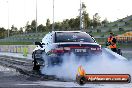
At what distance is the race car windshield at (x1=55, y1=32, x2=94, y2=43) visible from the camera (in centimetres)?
1430

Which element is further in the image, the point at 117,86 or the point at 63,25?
the point at 63,25

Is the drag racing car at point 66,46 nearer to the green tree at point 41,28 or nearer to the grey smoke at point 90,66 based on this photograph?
the grey smoke at point 90,66

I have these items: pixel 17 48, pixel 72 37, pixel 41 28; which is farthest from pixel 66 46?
pixel 41 28

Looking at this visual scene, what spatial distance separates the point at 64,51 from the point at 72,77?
34.6 inches

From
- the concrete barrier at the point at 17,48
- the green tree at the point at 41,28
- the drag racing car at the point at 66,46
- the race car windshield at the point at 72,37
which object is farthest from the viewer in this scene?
the green tree at the point at 41,28

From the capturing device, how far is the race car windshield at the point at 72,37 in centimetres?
1430

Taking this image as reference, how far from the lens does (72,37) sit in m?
14.4

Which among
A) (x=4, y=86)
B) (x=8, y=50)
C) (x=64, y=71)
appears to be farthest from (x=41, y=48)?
(x=8, y=50)

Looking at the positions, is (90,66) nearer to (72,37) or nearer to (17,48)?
(72,37)

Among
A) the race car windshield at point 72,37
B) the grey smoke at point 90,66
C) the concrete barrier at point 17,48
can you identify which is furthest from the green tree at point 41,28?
the grey smoke at point 90,66

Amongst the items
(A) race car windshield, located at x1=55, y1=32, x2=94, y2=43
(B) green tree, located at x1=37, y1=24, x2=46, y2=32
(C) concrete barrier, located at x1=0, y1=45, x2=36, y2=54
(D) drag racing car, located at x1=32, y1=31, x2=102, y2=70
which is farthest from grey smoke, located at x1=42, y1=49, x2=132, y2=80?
(B) green tree, located at x1=37, y1=24, x2=46, y2=32

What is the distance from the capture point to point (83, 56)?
13.5 meters

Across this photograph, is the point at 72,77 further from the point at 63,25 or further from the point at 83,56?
the point at 63,25

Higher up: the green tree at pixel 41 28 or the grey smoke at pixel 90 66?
the green tree at pixel 41 28
